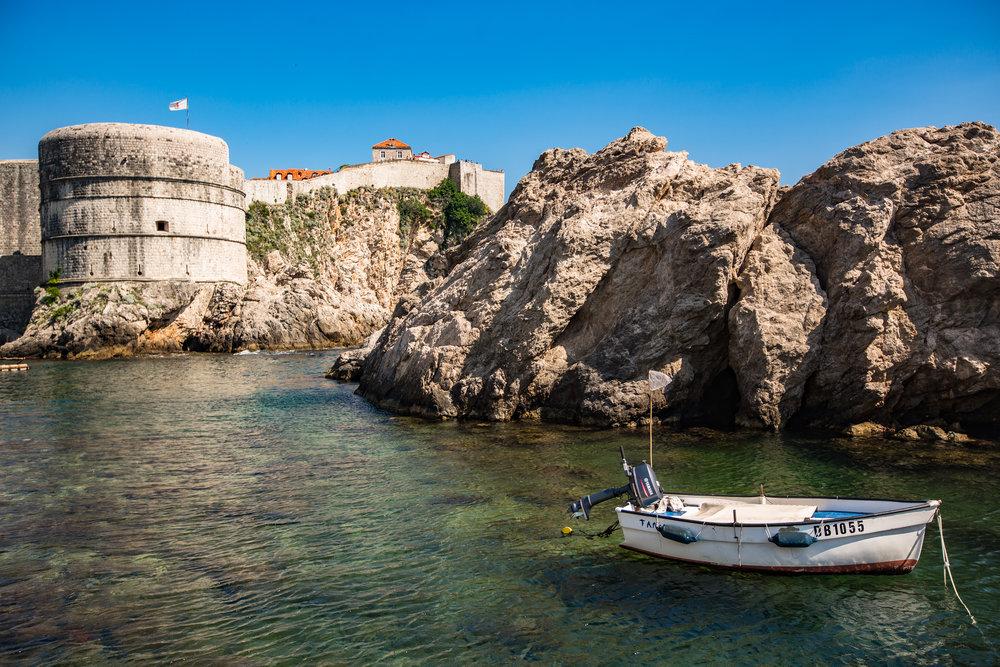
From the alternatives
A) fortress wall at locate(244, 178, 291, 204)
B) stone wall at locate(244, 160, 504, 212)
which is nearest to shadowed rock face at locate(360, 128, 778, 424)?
fortress wall at locate(244, 178, 291, 204)

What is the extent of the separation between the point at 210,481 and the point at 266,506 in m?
2.00

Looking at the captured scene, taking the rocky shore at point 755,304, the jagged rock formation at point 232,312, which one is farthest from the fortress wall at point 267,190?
the rocky shore at point 755,304

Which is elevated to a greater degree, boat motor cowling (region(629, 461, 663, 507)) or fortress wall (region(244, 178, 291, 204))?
fortress wall (region(244, 178, 291, 204))

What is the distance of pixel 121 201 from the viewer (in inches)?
1652

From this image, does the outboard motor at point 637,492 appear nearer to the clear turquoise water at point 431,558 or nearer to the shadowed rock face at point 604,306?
the clear turquoise water at point 431,558

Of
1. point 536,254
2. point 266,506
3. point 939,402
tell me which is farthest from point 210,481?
point 939,402

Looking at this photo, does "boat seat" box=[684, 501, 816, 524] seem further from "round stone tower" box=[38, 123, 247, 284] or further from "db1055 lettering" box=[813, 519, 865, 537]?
"round stone tower" box=[38, 123, 247, 284]

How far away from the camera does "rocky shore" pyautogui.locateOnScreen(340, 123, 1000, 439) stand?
14.5 metres

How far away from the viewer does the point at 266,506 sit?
35.9 feet

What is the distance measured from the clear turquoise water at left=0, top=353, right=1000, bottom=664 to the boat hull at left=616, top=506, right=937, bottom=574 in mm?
167

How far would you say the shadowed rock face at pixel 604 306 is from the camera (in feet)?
52.2

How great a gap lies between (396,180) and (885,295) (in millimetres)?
53095

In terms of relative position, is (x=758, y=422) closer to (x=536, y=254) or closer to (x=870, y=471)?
(x=870, y=471)

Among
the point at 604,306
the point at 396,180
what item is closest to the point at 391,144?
the point at 396,180
